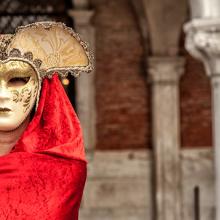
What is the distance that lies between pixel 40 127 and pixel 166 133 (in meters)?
8.67

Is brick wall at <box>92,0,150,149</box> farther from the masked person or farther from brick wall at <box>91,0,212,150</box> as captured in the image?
the masked person

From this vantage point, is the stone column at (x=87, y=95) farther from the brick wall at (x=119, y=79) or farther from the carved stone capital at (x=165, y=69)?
the carved stone capital at (x=165, y=69)

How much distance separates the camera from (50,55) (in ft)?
8.16

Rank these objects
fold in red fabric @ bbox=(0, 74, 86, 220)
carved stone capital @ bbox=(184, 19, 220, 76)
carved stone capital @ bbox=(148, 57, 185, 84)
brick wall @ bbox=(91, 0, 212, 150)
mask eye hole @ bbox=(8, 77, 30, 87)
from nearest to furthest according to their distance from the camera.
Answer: fold in red fabric @ bbox=(0, 74, 86, 220) → mask eye hole @ bbox=(8, 77, 30, 87) → carved stone capital @ bbox=(184, 19, 220, 76) → carved stone capital @ bbox=(148, 57, 185, 84) → brick wall @ bbox=(91, 0, 212, 150)

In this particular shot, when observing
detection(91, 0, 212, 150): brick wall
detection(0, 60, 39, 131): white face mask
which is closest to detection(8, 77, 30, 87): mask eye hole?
detection(0, 60, 39, 131): white face mask

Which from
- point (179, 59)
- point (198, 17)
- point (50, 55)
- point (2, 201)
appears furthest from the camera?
point (179, 59)

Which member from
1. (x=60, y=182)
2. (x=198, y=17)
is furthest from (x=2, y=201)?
(x=198, y=17)

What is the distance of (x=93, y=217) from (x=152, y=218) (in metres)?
0.69

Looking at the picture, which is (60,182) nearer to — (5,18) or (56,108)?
(56,108)

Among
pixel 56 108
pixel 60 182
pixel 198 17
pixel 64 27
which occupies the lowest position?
pixel 60 182

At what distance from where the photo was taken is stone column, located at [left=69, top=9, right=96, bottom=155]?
1091 centimetres

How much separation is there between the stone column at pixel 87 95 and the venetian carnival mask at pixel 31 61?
8397mm

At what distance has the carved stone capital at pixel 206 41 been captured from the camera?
7.04m

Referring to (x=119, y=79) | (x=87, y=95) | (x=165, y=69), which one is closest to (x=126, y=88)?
(x=119, y=79)
